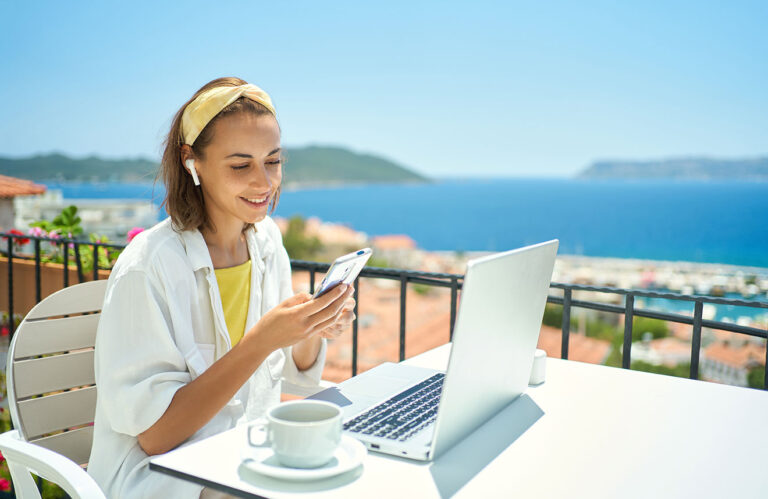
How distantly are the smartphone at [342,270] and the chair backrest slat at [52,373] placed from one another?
2.25 ft

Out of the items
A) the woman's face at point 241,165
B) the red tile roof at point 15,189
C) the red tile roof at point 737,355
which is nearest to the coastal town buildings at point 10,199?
the red tile roof at point 15,189

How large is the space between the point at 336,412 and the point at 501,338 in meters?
0.30

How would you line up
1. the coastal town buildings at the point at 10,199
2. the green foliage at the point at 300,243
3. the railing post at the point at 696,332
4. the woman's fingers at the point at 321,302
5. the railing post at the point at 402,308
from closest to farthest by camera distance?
the woman's fingers at the point at 321,302 < the railing post at the point at 696,332 < the railing post at the point at 402,308 < the coastal town buildings at the point at 10,199 < the green foliage at the point at 300,243

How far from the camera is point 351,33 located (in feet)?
271

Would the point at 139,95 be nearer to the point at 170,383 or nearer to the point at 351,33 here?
the point at 351,33

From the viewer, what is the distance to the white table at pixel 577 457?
81cm

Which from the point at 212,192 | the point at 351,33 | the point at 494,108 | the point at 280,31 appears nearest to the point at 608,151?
the point at 494,108

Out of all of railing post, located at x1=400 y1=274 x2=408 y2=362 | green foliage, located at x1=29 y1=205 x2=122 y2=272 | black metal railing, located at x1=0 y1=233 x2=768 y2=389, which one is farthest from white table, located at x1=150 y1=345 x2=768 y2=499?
green foliage, located at x1=29 y1=205 x2=122 y2=272

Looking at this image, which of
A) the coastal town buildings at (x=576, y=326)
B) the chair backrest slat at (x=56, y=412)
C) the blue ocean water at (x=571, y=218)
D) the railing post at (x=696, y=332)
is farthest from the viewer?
the blue ocean water at (x=571, y=218)

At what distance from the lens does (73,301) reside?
1435 millimetres

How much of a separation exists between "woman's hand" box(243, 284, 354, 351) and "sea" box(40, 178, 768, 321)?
57494 millimetres

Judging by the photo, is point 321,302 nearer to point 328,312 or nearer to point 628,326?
point 328,312

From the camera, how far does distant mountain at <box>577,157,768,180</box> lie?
76.0m

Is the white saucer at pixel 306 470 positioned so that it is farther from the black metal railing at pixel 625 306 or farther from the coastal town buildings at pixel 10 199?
the coastal town buildings at pixel 10 199
